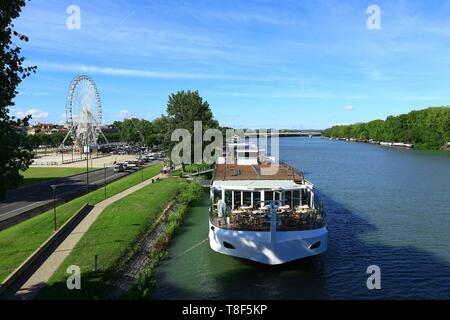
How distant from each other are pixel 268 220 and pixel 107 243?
10.4 m

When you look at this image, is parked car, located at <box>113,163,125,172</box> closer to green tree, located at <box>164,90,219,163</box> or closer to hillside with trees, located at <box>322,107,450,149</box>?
green tree, located at <box>164,90,219,163</box>

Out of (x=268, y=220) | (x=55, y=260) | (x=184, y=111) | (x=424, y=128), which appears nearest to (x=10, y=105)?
(x=55, y=260)

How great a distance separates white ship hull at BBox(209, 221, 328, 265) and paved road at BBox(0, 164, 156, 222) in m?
21.1

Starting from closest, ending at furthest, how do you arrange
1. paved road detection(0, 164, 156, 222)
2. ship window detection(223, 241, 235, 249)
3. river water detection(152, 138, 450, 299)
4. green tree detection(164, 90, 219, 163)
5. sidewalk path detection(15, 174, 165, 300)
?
sidewalk path detection(15, 174, 165, 300), river water detection(152, 138, 450, 299), ship window detection(223, 241, 235, 249), paved road detection(0, 164, 156, 222), green tree detection(164, 90, 219, 163)

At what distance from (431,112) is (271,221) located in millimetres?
174342

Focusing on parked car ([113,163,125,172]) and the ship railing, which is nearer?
the ship railing

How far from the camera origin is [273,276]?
23.8m

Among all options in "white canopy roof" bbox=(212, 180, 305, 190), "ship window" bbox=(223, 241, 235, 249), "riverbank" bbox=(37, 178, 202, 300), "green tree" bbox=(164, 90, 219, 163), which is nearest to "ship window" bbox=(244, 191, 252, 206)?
"white canopy roof" bbox=(212, 180, 305, 190)

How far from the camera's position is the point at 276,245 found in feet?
77.3

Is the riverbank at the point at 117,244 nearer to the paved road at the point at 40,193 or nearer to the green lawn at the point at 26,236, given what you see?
the green lawn at the point at 26,236

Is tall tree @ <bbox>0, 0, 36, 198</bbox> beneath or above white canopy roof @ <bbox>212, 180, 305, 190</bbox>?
above

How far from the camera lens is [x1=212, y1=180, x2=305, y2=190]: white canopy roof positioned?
1133 inches

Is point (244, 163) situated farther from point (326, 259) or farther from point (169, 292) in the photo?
point (169, 292)

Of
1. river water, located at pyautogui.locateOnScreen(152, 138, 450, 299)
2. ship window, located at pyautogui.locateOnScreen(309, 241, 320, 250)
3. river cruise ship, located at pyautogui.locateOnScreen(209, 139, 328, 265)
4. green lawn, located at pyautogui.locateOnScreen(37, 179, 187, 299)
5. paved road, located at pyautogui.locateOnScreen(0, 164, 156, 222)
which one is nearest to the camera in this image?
green lawn, located at pyautogui.locateOnScreen(37, 179, 187, 299)
